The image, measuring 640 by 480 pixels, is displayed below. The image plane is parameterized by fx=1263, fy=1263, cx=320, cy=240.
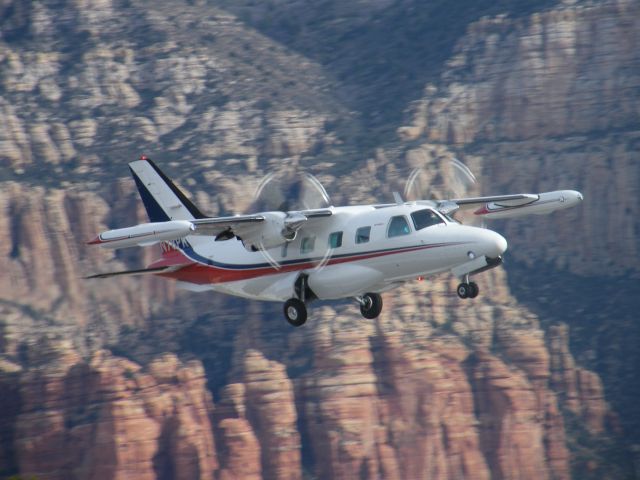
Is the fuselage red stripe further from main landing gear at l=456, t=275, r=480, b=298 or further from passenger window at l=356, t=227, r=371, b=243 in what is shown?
main landing gear at l=456, t=275, r=480, b=298

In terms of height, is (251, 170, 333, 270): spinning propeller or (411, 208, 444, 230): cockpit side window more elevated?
(411, 208, 444, 230): cockpit side window

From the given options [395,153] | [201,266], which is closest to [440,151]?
[395,153]

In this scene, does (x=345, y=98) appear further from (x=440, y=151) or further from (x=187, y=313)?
(x=187, y=313)

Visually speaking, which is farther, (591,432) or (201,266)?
(591,432)

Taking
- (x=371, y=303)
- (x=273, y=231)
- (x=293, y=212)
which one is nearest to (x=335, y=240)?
(x=293, y=212)

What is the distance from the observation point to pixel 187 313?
105 meters

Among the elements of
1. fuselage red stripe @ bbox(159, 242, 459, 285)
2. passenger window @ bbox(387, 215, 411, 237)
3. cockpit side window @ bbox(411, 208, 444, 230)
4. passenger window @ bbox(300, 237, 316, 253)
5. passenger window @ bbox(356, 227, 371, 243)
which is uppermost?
cockpit side window @ bbox(411, 208, 444, 230)

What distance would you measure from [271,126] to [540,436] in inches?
1544

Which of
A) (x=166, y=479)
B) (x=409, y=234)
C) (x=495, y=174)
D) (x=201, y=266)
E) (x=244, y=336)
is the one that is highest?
(x=409, y=234)

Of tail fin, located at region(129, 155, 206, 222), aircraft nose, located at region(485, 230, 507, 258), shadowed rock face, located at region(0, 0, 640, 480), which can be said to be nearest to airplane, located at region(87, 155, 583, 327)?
aircraft nose, located at region(485, 230, 507, 258)

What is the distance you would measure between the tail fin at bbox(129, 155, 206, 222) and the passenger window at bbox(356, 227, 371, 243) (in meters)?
9.63

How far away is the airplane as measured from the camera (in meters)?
42.7

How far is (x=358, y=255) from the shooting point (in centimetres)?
4488

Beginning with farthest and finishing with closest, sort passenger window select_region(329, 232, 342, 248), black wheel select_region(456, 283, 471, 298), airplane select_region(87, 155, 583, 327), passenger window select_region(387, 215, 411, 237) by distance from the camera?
passenger window select_region(329, 232, 342, 248) → passenger window select_region(387, 215, 411, 237) → black wheel select_region(456, 283, 471, 298) → airplane select_region(87, 155, 583, 327)
